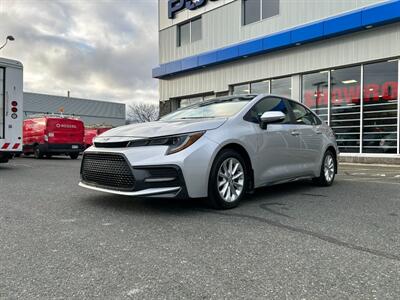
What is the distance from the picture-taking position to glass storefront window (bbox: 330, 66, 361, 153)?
13.5 metres

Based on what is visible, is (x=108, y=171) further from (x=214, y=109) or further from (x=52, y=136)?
(x=52, y=136)

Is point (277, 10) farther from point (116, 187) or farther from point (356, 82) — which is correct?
point (116, 187)

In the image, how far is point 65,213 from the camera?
175 inches

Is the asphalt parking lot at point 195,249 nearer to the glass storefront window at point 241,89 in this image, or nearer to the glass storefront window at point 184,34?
the glass storefront window at point 241,89

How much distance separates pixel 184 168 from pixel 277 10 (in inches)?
523

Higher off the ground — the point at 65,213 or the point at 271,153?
the point at 271,153

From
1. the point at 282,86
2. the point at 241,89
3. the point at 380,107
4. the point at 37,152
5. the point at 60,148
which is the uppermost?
the point at 241,89

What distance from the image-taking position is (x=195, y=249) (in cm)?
320

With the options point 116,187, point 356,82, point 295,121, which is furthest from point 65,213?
point 356,82

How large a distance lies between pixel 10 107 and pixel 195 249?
894 cm

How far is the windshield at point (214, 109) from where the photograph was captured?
17.3 feet

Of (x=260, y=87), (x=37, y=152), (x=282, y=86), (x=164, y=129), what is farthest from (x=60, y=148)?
(x=164, y=129)

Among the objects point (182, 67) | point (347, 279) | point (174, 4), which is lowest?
point (347, 279)

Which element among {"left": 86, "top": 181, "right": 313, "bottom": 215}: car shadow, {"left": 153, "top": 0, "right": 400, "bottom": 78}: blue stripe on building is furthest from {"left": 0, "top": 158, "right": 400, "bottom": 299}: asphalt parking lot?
{"left": 153, "top": 0, "right": 400, "bottom": 78}: blue stripe on building
